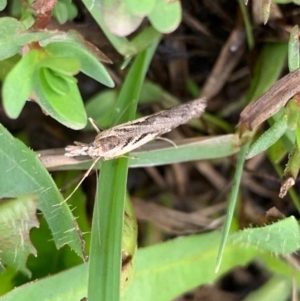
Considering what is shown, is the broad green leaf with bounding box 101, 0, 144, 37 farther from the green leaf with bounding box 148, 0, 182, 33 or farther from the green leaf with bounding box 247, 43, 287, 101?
the green leaf with bounding box 247, 43, 287, 101

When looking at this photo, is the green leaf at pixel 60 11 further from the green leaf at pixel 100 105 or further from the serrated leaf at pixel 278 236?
the serrated leaf at pixel 278 236

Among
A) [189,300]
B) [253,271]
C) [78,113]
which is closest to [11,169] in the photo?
[78,113]

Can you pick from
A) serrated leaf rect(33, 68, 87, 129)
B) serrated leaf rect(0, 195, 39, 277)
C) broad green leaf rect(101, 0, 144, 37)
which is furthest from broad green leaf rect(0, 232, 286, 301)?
broad green leaf rect(101, 0, 144, 37)

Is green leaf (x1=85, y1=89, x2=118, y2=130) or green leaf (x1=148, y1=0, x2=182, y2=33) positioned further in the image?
green leaf (x1=85, y1=89, x2=118, y2=130)

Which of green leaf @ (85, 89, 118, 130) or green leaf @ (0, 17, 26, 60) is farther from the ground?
green leaf @ (0, 17, 26, 60)

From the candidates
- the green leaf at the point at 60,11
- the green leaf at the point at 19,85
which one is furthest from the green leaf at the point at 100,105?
the green leaf at the point at 19,85

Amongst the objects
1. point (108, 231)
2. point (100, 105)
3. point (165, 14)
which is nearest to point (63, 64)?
point (165, 14)
